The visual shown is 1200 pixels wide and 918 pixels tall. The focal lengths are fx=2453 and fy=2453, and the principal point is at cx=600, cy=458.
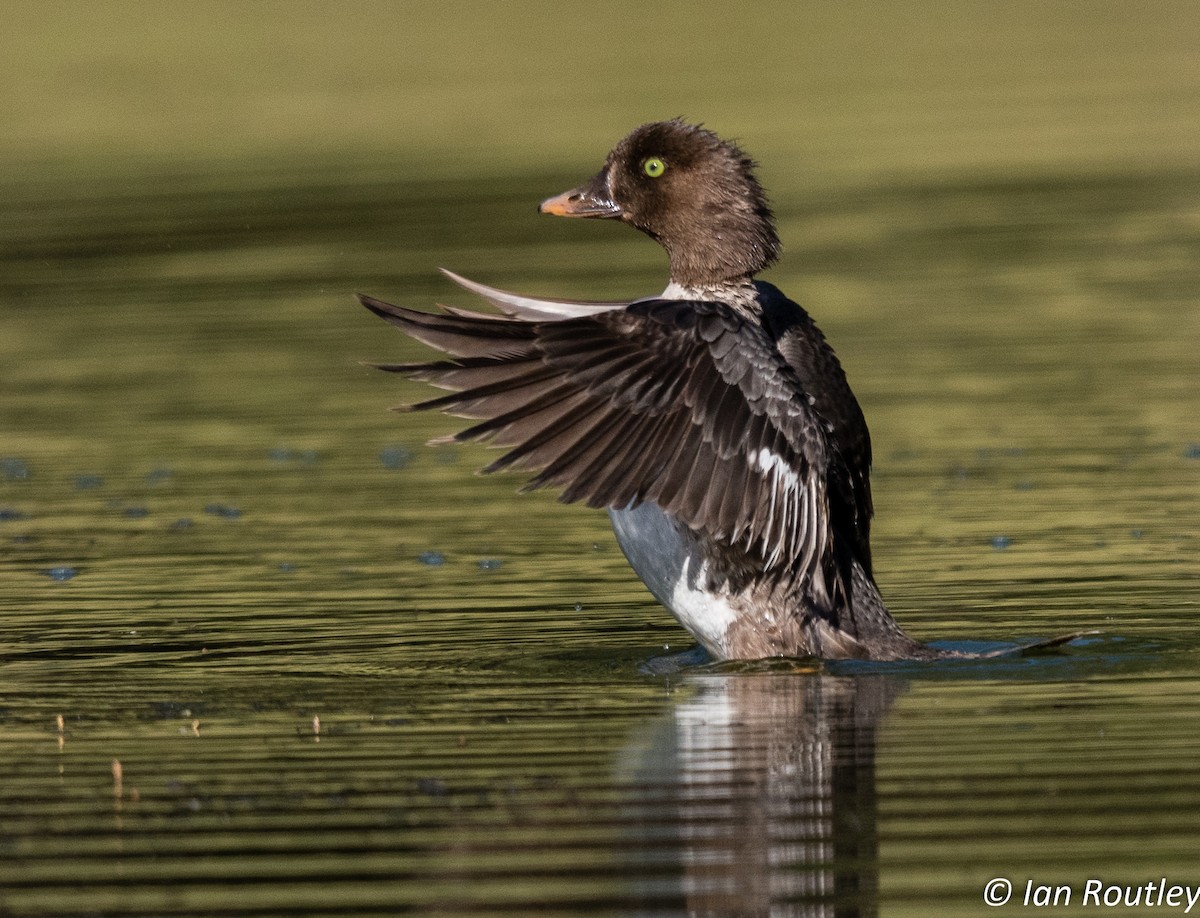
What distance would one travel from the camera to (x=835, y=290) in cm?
1742

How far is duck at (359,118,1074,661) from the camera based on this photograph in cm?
816

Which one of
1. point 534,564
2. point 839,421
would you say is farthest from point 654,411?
point 534,564

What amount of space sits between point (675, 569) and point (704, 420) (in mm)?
792

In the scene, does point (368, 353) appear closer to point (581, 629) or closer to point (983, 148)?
point (581, 629)

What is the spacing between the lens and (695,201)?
30.8 feet

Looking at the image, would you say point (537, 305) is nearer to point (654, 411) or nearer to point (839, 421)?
point (654, 411)

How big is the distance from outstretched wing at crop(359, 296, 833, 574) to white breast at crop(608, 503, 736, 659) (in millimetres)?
361

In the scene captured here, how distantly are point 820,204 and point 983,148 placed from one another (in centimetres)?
376

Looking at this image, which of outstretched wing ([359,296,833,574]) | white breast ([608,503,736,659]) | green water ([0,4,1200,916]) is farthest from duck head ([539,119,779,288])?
green water ([0,4,1200,916])

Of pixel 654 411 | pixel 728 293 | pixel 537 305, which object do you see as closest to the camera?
pixel 654 411

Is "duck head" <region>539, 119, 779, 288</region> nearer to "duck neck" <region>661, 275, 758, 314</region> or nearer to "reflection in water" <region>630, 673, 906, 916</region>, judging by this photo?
"duck neck" <region>661, 275, 758, 314</region>

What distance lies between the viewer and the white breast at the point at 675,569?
29.2 feet

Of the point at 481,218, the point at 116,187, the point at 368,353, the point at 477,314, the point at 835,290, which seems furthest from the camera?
the point at 116,187

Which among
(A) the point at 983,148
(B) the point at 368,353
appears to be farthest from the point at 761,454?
(A) the point at 983,148
